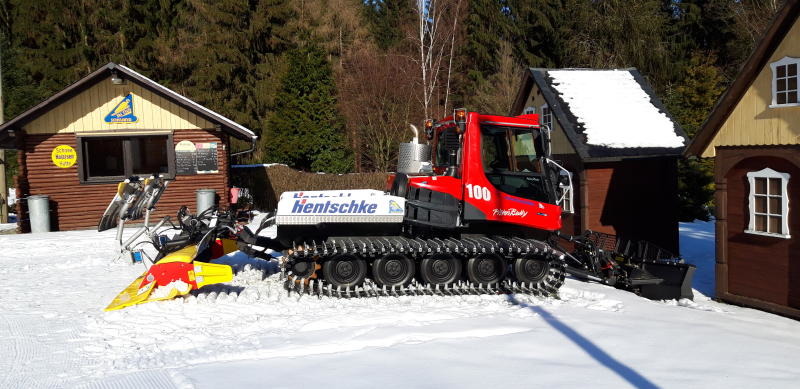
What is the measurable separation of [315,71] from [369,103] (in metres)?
3.52

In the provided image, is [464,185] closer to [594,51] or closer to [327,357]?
[327,357]

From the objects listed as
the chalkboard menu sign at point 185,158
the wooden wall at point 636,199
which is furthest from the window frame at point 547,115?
the chalkboard menu sign at point 185,158

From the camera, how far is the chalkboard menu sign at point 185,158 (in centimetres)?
1809

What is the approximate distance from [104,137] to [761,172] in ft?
53.9

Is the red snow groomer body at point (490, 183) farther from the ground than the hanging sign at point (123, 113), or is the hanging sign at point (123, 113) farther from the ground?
the hanging sign at point (123, 113)

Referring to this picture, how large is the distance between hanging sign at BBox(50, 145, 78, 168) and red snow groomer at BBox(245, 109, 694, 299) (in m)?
11.1

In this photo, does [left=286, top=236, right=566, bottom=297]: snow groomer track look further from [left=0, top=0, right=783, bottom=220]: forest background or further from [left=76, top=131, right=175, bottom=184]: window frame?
[left=0, top=0, right=783, bottom=220]: forest background

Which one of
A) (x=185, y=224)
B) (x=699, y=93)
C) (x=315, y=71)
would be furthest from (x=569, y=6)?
(x=185, y=224)

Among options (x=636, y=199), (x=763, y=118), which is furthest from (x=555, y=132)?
(x=763, y=118)

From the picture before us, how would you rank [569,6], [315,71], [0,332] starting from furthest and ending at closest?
1. [569,6]
2. [315,71]
3. [0,332]

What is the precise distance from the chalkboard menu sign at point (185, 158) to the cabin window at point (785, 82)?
1470 centimetres

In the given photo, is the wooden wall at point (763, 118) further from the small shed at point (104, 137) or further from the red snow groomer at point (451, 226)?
the small shed at point (104, 137)

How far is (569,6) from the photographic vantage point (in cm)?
3684

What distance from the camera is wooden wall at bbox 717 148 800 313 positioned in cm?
904
